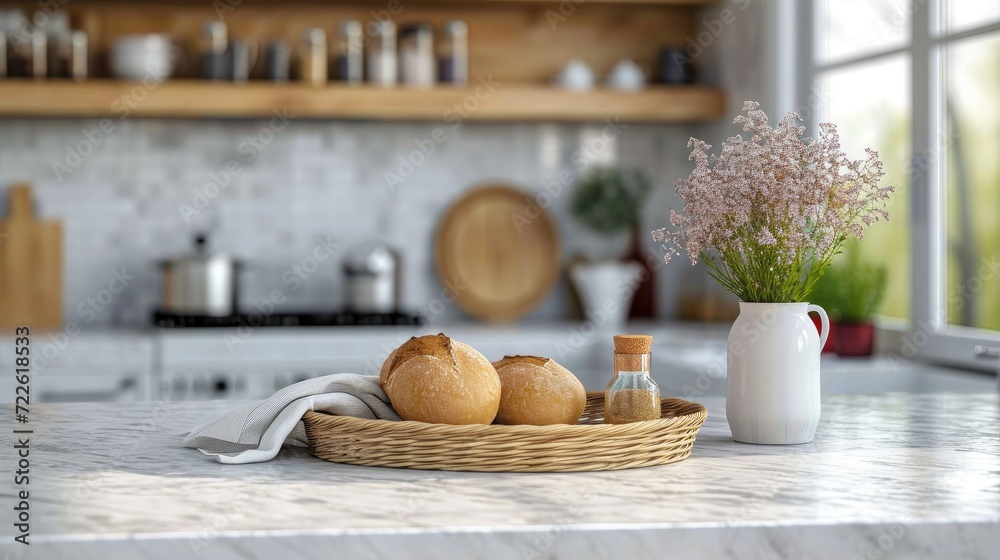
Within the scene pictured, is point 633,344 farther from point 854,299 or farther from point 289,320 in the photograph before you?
point 289,320

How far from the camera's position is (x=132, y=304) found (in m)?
4.01

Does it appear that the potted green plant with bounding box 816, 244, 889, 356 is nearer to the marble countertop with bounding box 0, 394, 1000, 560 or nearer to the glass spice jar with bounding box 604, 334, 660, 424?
the marble countertop with bounding box 0, 394, 1000, 560

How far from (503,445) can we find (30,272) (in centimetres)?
305

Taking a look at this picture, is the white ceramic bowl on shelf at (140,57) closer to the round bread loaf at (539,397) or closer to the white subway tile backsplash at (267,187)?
the white subway tile backsplash at (267,187)

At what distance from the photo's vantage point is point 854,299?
303 cm

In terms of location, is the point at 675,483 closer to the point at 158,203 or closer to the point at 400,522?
the point at 400,522

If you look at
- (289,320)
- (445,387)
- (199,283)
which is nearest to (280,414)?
(445,387)

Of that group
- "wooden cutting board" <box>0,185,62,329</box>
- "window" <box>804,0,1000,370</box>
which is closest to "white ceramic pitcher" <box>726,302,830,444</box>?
"window" <box>804,0,1000,370</box>

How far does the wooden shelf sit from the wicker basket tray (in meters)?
2.66

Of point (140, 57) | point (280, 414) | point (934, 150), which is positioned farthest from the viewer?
point (140, 57)

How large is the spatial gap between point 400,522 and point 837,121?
281cm

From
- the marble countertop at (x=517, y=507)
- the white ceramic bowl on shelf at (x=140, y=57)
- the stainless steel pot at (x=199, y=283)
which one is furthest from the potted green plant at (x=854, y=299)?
the white ceramic bowl on shelf at (x=140, y=57)

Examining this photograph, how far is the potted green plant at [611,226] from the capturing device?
3.96 metres

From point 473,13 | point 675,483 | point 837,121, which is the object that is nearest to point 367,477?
point 675,483
